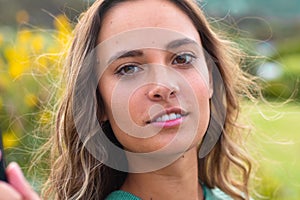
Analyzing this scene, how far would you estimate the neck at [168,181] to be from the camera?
6.91 feet

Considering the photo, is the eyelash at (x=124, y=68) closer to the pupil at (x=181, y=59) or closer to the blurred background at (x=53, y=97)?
the pupil at (x=181, y=59)

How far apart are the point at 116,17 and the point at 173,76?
25cm

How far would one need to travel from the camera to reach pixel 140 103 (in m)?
1.93

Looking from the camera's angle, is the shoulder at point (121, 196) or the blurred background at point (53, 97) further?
the blurred background at point (53, 97)

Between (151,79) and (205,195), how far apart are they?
55cm

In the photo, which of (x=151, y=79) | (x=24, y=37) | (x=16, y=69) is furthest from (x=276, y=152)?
(x=151, y=79)

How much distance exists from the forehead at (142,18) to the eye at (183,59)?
2.4 inches

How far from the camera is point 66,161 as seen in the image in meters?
2.22

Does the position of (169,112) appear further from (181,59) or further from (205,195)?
(205,195)

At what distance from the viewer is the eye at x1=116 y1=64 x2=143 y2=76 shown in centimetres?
200

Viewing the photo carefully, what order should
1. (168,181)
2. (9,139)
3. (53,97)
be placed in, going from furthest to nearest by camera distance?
(9,139), (53,97), (168,181)

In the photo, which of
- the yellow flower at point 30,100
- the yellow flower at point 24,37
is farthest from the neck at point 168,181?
the yellow flower at point 24,37

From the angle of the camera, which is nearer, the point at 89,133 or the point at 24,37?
the point at 89,133

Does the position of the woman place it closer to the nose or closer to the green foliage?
the nose
